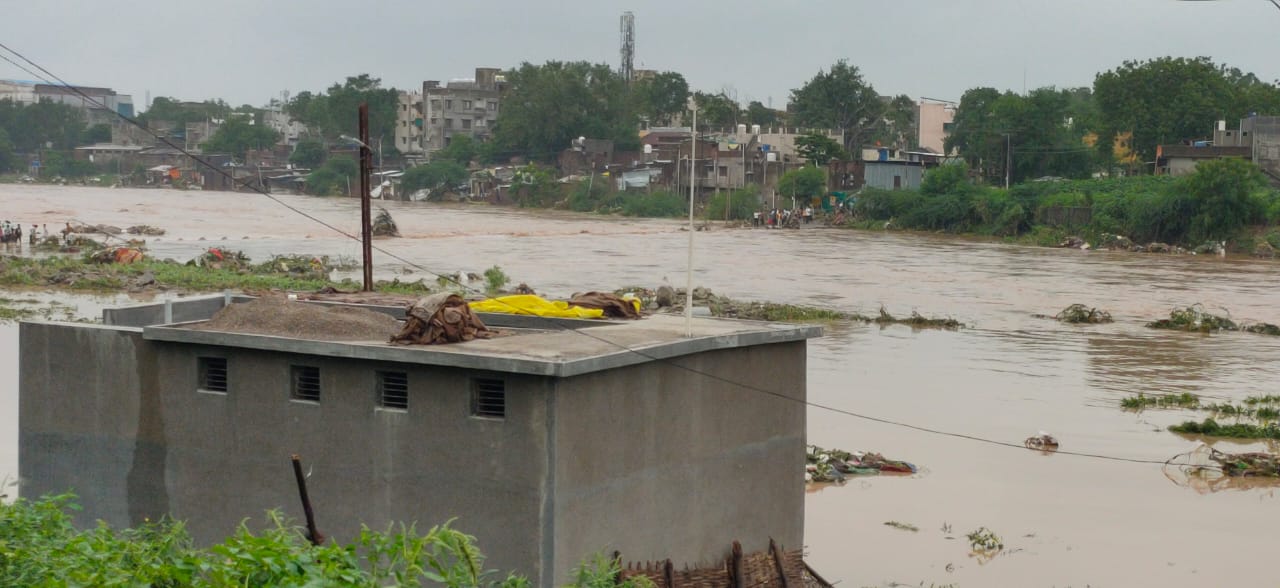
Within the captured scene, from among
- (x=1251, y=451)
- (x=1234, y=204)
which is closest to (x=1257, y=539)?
(x=1251, y=451)

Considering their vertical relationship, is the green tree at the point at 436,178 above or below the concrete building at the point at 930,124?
below

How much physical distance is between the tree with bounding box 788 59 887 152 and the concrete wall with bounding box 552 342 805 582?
76444mm

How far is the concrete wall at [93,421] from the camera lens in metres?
9.56

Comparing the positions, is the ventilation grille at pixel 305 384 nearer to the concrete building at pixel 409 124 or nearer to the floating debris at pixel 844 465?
the floating debris at pixel 844 465

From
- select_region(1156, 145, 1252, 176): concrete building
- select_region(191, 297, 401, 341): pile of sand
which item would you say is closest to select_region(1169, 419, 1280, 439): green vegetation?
select_region(191, 297, 401, 341): pile of sand

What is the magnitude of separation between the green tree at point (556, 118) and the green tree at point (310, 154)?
13.3m

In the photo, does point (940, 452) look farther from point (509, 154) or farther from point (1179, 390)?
point (509, 154)

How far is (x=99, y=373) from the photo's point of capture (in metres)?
9.66

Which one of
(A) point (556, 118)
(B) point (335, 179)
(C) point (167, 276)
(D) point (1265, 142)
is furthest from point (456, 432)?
(B) point (335, 179)

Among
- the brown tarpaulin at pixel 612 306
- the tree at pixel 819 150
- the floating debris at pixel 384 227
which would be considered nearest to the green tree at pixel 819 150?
the tree at pixel 819 150

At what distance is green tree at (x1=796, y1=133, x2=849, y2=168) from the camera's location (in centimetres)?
6669

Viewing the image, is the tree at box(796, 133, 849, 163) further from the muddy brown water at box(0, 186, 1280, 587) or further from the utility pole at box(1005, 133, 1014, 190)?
the muddy brown water at box(0, 186, 1280, 587)

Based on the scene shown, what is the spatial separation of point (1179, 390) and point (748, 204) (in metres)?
44.8

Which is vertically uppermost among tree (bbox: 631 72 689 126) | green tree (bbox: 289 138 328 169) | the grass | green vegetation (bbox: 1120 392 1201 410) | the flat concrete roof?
tree (bbox: 631 72 689 126)
